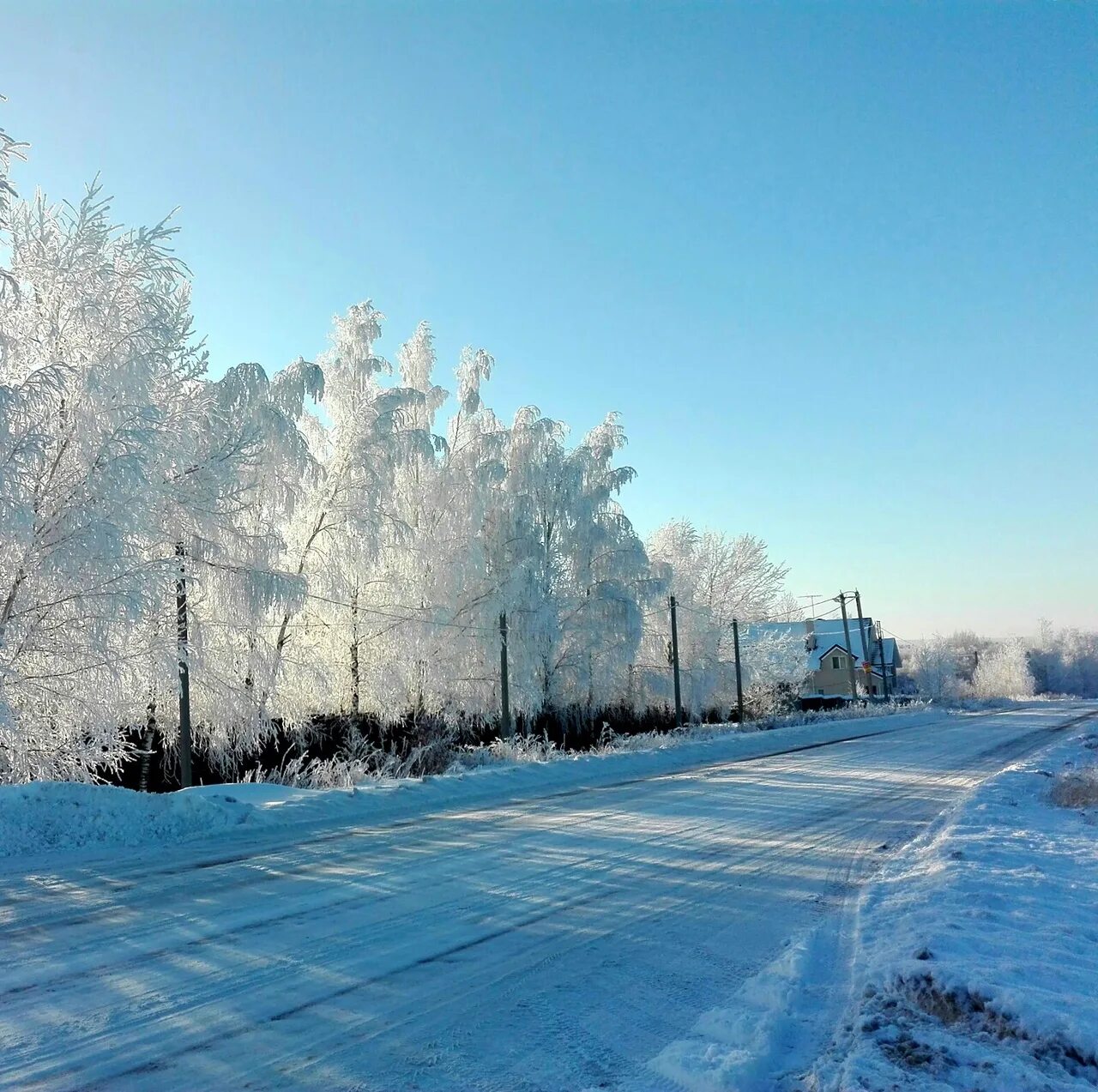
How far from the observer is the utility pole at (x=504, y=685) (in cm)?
2289

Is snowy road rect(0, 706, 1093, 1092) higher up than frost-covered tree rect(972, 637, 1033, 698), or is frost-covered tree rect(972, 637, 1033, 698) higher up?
snowy road rect(0, 706, 1093, 1092)

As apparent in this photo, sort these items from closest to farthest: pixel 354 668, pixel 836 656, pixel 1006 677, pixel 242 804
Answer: pixel 242 804, pixel 354 668, pixel 836 656, pixel 1006 677

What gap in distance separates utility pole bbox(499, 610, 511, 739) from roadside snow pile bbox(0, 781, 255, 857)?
12833mm

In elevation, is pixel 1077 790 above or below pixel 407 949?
below

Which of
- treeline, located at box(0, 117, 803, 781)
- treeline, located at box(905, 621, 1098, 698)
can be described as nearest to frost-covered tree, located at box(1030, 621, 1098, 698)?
treeline, located at box(905, 621, 1098, 698)

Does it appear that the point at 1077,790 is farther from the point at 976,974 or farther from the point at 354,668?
the point at 354,668

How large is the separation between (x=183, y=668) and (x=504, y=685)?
10.2 metres

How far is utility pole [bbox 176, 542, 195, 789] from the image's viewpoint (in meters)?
13.9

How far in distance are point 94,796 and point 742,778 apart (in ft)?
35.2

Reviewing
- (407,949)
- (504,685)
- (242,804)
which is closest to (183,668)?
(242,804)

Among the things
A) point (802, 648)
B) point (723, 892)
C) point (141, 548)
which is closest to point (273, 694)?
point (141, 548)

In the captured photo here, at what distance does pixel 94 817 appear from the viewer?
356 inches

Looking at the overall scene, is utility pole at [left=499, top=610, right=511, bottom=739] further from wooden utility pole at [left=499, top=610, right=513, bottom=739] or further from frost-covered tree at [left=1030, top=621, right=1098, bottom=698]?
frost-covered tree at [left=1030, top=621, right=1098, bottom=698]

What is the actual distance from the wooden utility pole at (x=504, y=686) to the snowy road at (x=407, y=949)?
12.6 m
